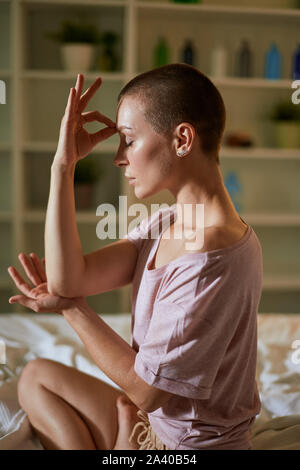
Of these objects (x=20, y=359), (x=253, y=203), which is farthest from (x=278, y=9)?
(x=20, y=359)

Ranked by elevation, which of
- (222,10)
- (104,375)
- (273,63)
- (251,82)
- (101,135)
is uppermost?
(222,10)

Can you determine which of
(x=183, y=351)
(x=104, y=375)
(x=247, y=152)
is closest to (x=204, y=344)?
(x=183, y=351)

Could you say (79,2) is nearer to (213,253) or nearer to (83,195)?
(83,195)

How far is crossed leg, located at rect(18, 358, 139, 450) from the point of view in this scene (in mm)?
1034

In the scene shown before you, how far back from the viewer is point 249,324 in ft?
2.98

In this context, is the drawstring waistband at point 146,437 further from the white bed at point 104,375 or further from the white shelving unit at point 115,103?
the white shelving unit at point 115,103

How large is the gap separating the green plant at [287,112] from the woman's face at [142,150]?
7.73 feet

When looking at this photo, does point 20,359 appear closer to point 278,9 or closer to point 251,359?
point 251,359

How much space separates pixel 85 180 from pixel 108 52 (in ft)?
2.36

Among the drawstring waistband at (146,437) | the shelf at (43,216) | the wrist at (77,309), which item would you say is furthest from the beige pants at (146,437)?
the shelf at (43,216)

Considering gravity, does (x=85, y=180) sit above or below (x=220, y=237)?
below

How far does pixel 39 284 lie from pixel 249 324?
420mm

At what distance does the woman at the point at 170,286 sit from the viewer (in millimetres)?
833

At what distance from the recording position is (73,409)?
1085 mm
